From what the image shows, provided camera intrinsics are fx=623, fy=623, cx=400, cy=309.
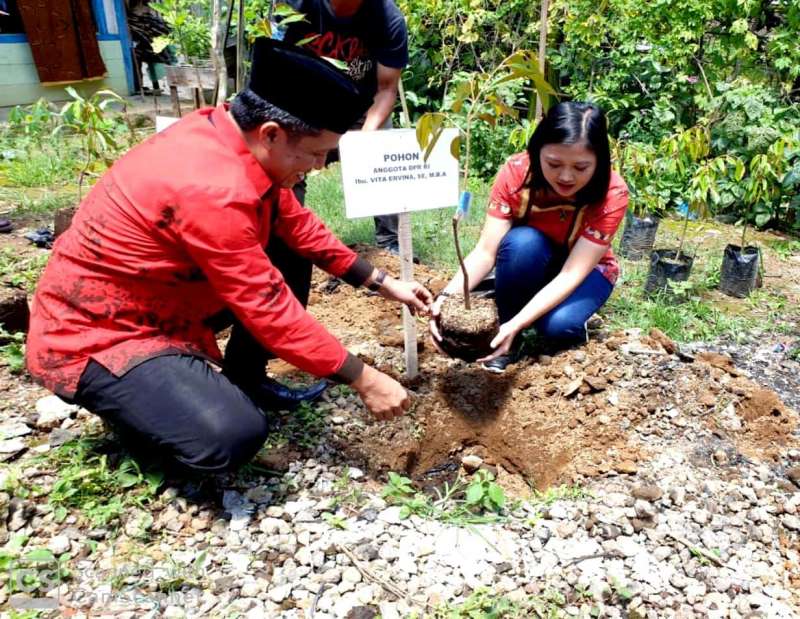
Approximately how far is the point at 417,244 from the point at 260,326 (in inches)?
91.5

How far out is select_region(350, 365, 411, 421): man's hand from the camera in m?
1.70

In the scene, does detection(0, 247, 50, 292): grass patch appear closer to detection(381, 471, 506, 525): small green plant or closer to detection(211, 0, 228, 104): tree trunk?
detection(211, 0, 228, 104): tree trunk

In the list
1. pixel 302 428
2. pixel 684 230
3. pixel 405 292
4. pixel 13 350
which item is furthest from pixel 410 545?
pixel 684 230

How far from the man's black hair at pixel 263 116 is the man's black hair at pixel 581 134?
0.99 meters

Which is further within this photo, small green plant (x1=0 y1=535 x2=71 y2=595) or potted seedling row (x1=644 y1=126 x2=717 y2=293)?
potted seedling row (x1=644 y1=126 x2=717 y2=293)

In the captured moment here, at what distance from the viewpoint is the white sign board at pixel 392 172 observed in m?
2.12

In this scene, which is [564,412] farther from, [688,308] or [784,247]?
[784,247]

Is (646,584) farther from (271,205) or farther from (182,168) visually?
(182,168)

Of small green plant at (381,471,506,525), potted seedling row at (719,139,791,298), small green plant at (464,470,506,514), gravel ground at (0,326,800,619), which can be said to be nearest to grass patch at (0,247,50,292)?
gravel ground at (0,326,800,619)

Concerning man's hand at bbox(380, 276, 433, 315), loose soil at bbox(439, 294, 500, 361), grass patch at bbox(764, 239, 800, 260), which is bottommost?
grass patch at bbox(764, 239, 800, 260)

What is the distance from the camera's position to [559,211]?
8.12 ft

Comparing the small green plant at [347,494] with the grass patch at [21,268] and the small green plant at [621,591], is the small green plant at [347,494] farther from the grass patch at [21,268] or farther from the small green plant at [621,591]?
the grass patch at [21,268]

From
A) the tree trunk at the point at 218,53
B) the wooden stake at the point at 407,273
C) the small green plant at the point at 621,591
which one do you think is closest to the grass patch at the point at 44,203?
the tree trunk at the point at 218,53

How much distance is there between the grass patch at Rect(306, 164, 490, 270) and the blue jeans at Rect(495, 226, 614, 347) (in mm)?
948
